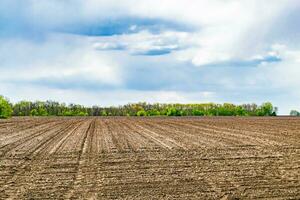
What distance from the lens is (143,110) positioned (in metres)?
166

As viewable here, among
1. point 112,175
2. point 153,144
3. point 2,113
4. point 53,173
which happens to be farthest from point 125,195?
point 2,113

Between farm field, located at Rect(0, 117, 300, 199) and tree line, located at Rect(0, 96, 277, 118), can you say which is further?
tree line, located at Rect(0, 96, 277, 118)

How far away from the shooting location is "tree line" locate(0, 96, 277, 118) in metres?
150

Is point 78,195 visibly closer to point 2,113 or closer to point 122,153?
point 122,153

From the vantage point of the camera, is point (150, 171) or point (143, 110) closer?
point (150, 171)

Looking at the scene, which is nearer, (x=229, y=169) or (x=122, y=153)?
(x=229, y=169)

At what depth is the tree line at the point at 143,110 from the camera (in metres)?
150

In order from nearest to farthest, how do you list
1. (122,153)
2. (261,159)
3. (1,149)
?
(261,159) < (122,153) < (1,149)

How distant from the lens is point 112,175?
45.8 feet

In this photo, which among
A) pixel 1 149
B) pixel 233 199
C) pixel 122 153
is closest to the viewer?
pixel 233 199

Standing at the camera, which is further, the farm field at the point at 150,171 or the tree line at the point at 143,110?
the tree line at the point at 143,110

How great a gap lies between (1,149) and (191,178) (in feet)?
36.4

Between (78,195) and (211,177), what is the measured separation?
4316 millimetres

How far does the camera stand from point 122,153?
61.6ft
